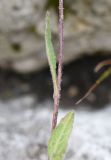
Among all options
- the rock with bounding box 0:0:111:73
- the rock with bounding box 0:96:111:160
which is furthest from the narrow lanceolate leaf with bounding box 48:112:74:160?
the rock with bounding box 0:0:111:73

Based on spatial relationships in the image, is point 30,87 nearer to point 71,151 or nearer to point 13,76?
point 13,76

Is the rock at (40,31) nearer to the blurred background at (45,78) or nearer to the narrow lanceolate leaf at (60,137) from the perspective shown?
the blurred background at (45,78)

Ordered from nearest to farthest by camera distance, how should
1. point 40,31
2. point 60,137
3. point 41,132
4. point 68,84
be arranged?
point 60,137 < point 41,132 < point 40,31 < point 68,84

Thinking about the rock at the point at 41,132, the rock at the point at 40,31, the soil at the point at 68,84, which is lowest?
the soil at the point at 68,84

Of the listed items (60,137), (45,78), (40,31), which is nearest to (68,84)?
(45,78)

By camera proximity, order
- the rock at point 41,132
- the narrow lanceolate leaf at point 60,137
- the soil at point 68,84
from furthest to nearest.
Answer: the soil at point 68,84 < the rock at point 41,132 < the narrow lanceolate leaf at point 60,137

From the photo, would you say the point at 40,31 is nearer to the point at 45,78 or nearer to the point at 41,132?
the point at 45,78

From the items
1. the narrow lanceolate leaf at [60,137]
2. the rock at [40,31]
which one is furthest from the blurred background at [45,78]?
the narrow lanceolate leaf at [60,137]
